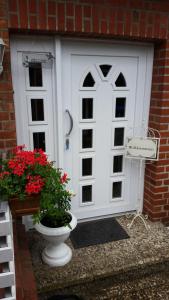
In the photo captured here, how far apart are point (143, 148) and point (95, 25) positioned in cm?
123

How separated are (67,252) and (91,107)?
1.39m

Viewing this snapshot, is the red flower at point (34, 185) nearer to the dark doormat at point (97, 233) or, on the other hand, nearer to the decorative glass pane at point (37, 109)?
the decorative glass pane at point (37, 109)

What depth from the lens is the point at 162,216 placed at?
2.70m

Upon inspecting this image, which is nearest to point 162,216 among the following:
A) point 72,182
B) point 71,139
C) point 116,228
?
point 116,228

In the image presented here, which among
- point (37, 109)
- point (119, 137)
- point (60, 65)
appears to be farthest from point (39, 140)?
point (119, 137)

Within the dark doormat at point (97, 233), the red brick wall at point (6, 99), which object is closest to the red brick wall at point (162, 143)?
the dark doormat at point (97, 233)

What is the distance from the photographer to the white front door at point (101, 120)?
2.27m

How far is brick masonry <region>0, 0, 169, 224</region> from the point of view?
71.4 inches

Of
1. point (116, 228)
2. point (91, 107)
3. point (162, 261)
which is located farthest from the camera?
point (116, 228)

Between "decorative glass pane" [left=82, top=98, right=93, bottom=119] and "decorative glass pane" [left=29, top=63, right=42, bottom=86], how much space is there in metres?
0.47

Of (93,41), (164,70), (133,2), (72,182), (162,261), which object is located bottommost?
(162,261)

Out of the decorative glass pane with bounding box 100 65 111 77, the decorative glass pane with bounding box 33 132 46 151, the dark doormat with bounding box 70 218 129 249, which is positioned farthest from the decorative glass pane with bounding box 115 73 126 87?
the dark doormat with bounding box 70 218 129 249

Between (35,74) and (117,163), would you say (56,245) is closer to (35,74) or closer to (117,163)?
(117,163)

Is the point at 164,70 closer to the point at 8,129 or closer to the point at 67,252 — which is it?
the point at 8,129
